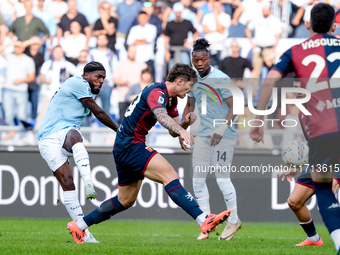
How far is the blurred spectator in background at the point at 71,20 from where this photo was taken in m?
12.7

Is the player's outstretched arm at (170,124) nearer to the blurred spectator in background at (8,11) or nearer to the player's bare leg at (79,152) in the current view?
the player's bare leg at (79,152)

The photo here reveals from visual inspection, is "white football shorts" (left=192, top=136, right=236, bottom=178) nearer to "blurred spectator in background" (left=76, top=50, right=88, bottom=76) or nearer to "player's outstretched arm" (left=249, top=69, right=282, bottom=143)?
"player's outstretched arm" (left=249, top=69, right=282, bottom=143)

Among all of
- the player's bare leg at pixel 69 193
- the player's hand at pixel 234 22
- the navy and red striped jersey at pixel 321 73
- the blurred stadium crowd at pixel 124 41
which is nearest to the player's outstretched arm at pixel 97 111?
the player's bare leg at pixel 69 193

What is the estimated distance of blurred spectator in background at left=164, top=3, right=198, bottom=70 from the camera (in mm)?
12422

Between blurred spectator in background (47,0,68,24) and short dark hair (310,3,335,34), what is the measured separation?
29.8 ft

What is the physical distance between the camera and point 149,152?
5.83m

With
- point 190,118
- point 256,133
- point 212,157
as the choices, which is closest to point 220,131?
point 212,157

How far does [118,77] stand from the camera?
39.5ft

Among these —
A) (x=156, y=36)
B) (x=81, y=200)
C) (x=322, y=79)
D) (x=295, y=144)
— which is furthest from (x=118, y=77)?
(x=322, y=79)

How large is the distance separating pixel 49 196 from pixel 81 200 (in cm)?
62

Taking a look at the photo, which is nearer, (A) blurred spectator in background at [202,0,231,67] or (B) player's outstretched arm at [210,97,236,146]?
(B) player's outstretched arm at [210,97,236,146]

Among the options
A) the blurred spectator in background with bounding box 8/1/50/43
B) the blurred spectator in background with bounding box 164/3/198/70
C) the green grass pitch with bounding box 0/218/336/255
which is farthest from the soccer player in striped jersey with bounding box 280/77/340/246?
the blurred spectator in background with bounding box 8/1/50/43

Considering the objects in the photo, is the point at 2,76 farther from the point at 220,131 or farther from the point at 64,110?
the point at 220,131

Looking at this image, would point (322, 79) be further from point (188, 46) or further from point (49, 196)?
point (188, 46)
